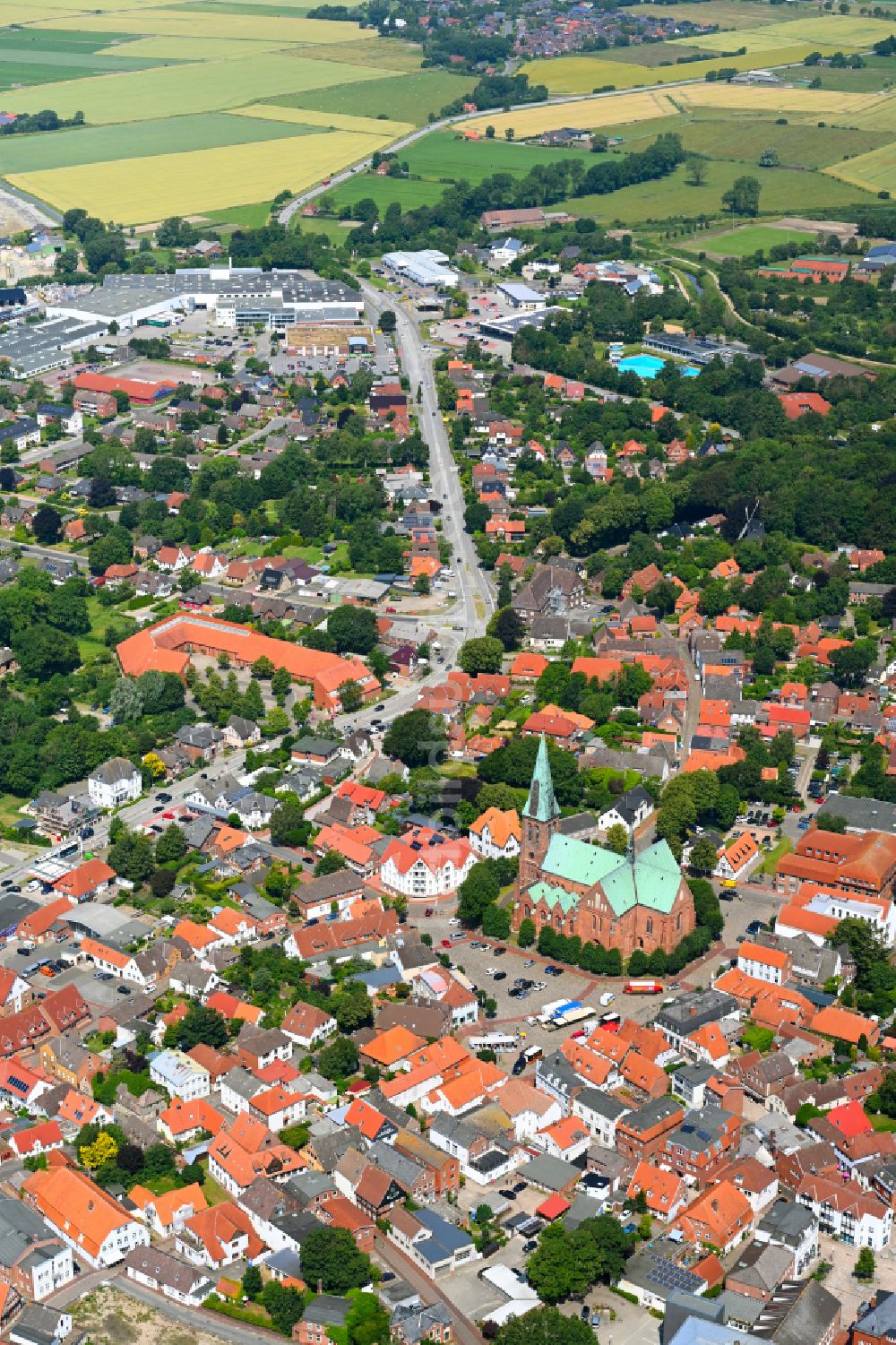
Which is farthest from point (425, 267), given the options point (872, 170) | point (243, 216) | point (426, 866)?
point (426, 866)

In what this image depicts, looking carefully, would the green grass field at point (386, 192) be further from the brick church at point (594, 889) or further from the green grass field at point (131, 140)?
the brick church at point (594, 889)

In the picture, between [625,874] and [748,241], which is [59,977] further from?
[748,241]

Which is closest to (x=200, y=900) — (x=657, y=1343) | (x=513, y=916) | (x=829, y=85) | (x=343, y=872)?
(x=343, y=872)

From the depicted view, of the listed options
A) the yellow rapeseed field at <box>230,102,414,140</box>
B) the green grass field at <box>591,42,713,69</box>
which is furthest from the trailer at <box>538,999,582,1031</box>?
the green grass field at <box>591,42,713,69</box>

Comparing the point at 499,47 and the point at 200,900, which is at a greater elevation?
the point at 499,47

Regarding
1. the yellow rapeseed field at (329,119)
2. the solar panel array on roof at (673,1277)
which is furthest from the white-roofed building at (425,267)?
the solar panel array on roof at (673,1277)

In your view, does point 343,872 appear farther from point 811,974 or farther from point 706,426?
point 706,426
